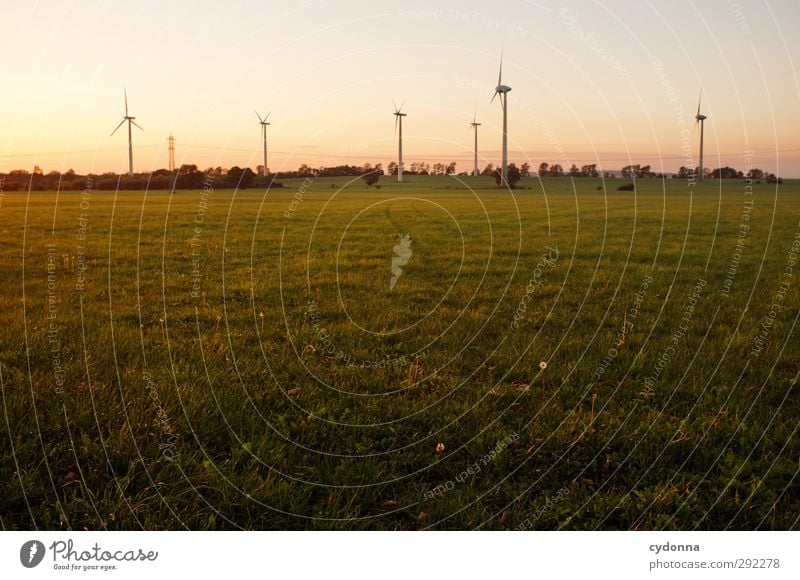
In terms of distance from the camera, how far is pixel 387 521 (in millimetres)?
4520

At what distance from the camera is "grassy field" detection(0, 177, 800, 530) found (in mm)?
4620

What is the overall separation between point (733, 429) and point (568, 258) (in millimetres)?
9748

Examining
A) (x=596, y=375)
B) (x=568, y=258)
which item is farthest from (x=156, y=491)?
(x=568, y=258)

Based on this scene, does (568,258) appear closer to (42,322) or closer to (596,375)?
(596,375)

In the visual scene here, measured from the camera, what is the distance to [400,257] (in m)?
14.8

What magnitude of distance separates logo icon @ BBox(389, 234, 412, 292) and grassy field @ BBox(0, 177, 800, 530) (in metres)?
0.31
